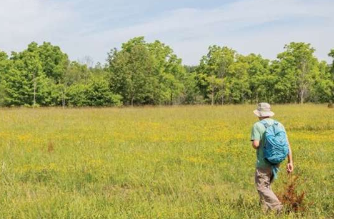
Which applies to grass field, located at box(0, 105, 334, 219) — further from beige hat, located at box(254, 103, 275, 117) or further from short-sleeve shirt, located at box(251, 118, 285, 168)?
beige hat, located at box(254, 103, 275, 117)

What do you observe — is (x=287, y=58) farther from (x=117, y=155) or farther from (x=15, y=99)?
(x=117, y=155)

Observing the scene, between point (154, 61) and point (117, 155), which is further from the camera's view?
point (154, 61)

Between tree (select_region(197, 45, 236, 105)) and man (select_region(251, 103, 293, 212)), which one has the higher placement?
tree (select_region(197, 45, 236, 105))

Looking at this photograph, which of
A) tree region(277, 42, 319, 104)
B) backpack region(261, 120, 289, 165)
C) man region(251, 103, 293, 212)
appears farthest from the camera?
tree region(277, 42, 319, 104)

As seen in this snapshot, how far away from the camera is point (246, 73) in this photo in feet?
188

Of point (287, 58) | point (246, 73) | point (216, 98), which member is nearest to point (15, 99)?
point (216, 98)

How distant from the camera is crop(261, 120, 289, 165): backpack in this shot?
5.00m

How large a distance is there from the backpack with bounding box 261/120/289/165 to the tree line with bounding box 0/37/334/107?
42.4 meters

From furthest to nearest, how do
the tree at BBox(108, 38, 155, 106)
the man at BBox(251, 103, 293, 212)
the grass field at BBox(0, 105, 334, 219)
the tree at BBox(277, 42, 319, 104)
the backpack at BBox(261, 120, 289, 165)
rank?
the tree at BBox(277, 42, 319, 104) < the tree at BBox(108, 38, 155, 106) < the grass field at BBox(0, 105, 334, 219) < the man at BBox(251, 103, 293, 212) < the backpack at BBox(261, 120, 289, 165)

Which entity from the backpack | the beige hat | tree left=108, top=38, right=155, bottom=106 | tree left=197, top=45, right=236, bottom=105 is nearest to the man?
the beige hat

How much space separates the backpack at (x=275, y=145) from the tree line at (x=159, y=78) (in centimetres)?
4237

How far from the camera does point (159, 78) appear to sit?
53.2 m

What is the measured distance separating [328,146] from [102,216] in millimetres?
8801

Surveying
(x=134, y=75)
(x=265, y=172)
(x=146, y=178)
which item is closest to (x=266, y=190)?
(x=265, y=172)
